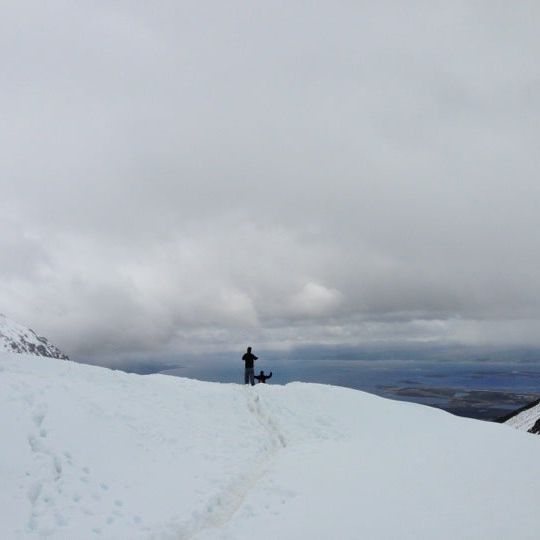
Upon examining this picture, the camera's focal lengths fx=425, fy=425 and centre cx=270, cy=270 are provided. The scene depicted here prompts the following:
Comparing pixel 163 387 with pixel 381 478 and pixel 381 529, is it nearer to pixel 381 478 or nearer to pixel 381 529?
pixel 381 478

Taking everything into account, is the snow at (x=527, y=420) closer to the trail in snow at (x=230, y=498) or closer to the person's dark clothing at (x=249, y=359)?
the person's dark clothing at (x=249, y=359)

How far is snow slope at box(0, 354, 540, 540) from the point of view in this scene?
13773 mm

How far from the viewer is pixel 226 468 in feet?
62.8

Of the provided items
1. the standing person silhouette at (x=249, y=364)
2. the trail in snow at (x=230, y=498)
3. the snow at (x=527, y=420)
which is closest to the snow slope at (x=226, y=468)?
the trail in snow at (x=230, y=498)

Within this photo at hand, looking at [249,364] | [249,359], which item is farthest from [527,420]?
[249,359]

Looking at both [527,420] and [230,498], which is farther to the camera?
[527,420]

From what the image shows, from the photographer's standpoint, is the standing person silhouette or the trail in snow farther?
the standing person silhouette

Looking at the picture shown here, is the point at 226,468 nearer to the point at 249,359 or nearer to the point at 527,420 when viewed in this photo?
the point at 249,359

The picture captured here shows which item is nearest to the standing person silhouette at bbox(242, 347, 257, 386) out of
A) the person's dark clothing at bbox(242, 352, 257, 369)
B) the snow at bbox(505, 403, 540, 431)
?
the person's dark clothing at bbox(242, 352, 257, 369)

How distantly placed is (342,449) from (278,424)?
4.88 m

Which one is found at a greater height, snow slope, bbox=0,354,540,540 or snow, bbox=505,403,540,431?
snow slope, bbox=0,354,540,540

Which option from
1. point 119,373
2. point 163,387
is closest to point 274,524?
point 163,387

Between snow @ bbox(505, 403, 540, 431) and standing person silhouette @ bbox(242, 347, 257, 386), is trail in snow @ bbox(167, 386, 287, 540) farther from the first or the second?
snow @ bbox(505, 403, 540, 431)

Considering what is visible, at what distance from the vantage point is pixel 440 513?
15.1 m
